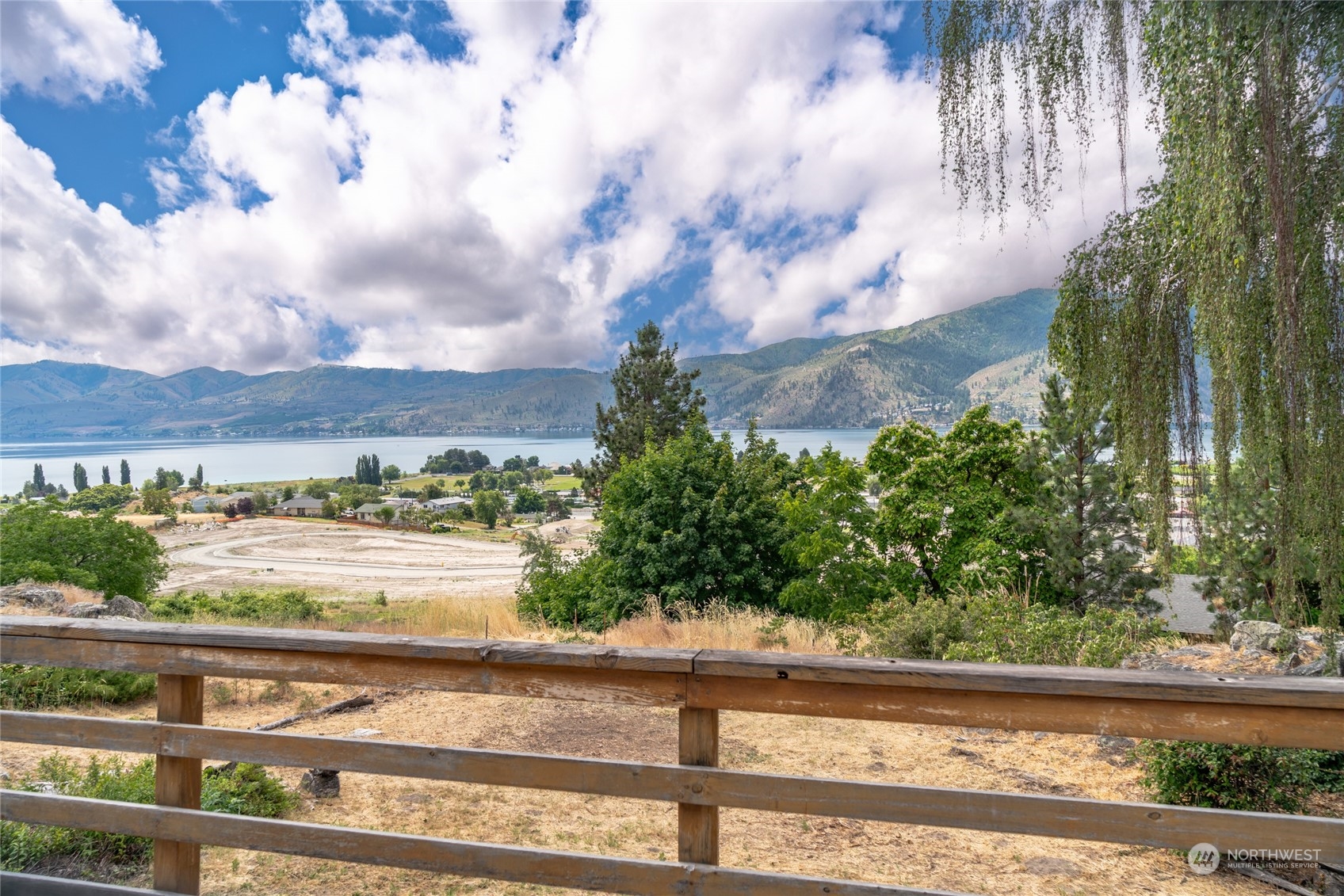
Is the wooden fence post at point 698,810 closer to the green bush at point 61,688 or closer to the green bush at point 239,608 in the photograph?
the green bush at point 61,688

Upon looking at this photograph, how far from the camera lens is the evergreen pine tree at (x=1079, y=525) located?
19078mm

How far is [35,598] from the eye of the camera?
986 centimetres

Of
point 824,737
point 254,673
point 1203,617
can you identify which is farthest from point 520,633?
point 1203,617

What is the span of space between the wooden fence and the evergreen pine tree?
1964 cm

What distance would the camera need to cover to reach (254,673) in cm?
208

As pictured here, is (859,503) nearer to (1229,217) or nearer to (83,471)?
(1229,217)

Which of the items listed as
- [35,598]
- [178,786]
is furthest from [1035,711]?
[35,598]

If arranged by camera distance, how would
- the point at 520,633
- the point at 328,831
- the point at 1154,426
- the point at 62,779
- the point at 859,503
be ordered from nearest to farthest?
the point at 328,831
the point at 62,779
the point at 1154,426
the point at 520,633
the point at 859,503

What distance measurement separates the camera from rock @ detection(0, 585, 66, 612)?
31.7 feet

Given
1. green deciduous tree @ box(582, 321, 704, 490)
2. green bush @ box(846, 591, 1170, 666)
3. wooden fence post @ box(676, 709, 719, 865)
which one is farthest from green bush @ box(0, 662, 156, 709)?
green deciduous tree @ box(582, 321, 704, 490)

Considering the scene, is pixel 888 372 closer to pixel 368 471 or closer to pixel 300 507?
pixel 368 471

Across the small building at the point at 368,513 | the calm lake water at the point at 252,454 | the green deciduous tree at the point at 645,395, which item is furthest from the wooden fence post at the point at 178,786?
the small building at the point at 368,513

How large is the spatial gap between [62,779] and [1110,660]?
24.8 feet

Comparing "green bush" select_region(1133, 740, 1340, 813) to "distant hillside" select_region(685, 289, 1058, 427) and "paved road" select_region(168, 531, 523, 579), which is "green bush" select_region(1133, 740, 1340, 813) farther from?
"distant hillside" select_region(685, 289, 1058, 427)
